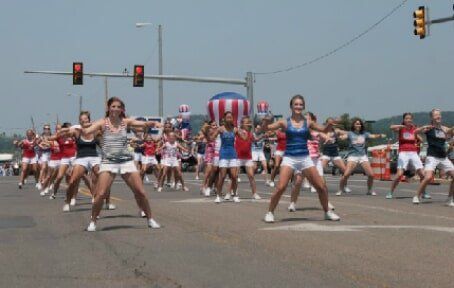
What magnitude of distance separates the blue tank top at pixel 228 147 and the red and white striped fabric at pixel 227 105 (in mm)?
A: 19376

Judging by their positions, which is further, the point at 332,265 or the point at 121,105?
the point at 121,105

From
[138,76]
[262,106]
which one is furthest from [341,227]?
[262,106]

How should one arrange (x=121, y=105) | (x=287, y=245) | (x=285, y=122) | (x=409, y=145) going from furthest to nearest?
(x=409, y=145), (x=285, y=122), (x=121, y=105), (x=287, y=245)

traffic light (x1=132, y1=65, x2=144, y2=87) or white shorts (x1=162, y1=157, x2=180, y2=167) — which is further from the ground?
traffic light (x1=132, y1=65, x2=144, y2=87)

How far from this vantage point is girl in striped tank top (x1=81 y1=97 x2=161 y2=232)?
1167 centimetres

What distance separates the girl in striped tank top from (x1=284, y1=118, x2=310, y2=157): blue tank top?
2.09 m

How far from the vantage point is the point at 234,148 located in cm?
1738

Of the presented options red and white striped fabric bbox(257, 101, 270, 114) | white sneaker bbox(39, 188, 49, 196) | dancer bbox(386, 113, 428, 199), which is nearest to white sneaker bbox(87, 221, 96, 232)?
dancer bbox(386, 113, 428, 199)

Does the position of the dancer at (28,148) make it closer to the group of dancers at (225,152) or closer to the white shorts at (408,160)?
the group of dancers at (225,152)

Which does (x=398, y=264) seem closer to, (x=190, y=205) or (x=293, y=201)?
(x=293, y=201)

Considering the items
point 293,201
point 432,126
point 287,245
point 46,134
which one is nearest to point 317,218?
point 293,201

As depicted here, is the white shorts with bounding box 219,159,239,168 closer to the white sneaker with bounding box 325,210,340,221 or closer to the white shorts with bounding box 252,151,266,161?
the white sneaker with bounding box 325,210,340,221

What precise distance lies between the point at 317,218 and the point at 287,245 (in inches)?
136

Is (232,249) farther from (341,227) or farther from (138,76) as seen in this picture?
(138,76)
